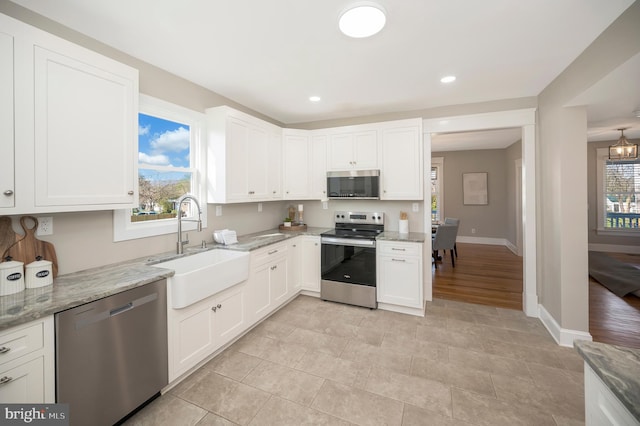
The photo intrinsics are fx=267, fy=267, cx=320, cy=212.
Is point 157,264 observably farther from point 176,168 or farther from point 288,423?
point 288,423

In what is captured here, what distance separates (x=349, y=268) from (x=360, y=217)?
2.82ft

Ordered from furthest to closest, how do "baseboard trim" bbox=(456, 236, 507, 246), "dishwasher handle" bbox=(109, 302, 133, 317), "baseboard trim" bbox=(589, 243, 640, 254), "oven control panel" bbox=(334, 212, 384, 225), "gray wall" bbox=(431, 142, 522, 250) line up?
"baseboard trim" bbox=(456, 236, 507, 246) → "gray wall" bbox=(431, 142, 522, 250) → "baseboard trim" bbox=(589, 243, 640, 254) → "oven control panel" bbox=(334, 212, 384, 225) → "dishwasher handle" bbox=(109, 302, 133, 317)

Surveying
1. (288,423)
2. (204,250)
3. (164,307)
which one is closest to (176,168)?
(204,250)

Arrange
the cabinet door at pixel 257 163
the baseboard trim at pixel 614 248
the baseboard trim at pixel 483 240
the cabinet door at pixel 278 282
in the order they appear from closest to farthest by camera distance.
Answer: the cabinet door at pixel 278 282 → the cabinet door at pixel 257 163 → the baseboard trim at pixel 614 248 → the baseboard trim at pixel 483 240

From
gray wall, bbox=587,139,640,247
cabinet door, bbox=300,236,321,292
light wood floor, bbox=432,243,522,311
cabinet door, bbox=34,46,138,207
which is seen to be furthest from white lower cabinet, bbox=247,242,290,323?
gray wall, bbox=587,139,640,247

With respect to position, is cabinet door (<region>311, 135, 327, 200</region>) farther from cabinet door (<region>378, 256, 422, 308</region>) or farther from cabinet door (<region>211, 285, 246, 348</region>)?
cabinet door (<region>211, 285, 246, 348</region>)

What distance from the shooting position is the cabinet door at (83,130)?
5.16 ft

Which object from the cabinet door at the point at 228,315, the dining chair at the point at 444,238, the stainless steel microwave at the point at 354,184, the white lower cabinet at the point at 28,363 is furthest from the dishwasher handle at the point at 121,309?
the dining chair at the point at 444,238

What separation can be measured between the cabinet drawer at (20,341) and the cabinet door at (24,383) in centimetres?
6

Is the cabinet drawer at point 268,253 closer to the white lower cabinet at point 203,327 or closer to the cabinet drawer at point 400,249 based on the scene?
the white lower cabinet at point 203,327

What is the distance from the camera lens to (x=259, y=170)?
340 centimetres

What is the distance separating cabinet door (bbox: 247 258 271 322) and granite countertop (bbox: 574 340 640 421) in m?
2.45

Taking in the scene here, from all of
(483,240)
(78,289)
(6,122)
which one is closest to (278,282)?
(78,289)

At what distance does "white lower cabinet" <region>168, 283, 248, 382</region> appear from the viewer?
1971 millimetres
